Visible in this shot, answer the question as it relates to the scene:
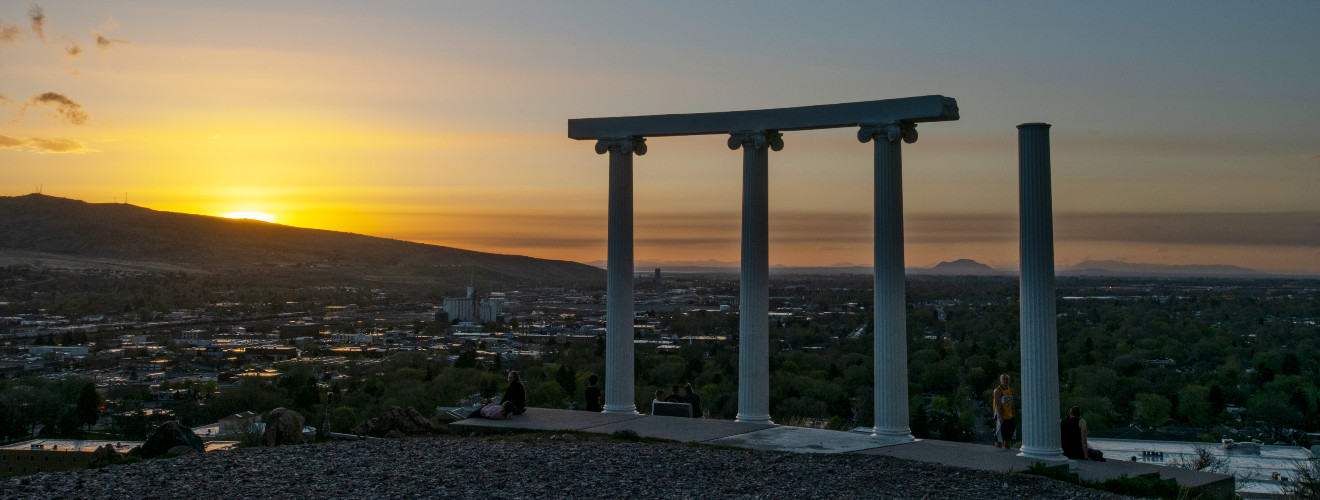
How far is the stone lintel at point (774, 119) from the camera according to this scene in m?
20.8

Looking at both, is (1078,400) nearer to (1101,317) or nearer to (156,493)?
(1101,317)

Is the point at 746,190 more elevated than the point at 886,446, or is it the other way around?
the point at 746,190

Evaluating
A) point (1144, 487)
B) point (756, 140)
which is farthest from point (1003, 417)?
point (756, 140)

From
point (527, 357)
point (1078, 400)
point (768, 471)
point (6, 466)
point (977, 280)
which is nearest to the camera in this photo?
point (768, 471)

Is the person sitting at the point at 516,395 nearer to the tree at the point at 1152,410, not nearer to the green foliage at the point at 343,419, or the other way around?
the green foliage at the point at 343,419

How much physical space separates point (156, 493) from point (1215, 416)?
47214mm

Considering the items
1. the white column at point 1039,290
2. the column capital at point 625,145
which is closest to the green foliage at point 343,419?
the column capital at point 625,145

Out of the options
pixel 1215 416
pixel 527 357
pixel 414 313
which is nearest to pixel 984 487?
pixel 1215 416

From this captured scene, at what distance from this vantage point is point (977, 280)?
13200 cm

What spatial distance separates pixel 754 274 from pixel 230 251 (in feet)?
393

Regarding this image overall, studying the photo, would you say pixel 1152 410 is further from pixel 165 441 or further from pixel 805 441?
pixel 165 441

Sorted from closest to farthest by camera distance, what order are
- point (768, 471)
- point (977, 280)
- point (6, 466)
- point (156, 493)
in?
point (156, 493), point (768, 471), point (6, 466), point (977, 280)

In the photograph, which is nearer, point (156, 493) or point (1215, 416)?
point (156, 493)

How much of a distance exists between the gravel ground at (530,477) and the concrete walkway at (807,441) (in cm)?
99
